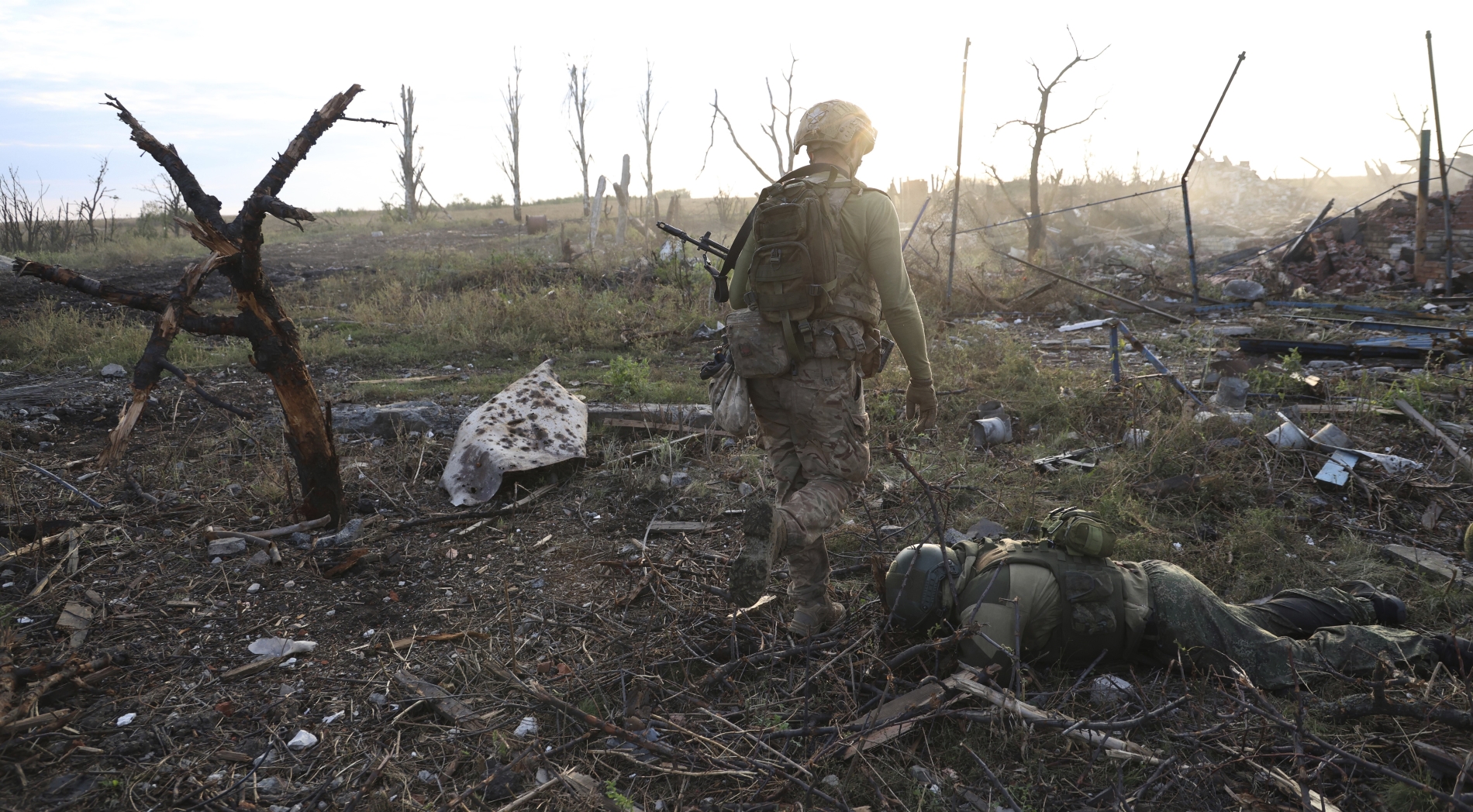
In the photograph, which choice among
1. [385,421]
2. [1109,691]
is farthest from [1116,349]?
[385,421]

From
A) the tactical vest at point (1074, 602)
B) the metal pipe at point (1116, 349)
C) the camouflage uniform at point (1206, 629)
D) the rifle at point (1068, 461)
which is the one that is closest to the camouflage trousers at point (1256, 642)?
the camouflage uniform at point (1206, 629)

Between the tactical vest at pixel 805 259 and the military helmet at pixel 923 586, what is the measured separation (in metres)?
0.81

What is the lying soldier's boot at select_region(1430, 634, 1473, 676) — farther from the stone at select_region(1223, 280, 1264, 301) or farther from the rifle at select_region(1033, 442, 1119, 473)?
the stone at select_region(1223, 280, 1264, 301)

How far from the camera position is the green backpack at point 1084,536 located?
7.78 feet

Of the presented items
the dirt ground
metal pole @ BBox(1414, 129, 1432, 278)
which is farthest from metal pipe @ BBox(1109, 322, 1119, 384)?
metal pole @ BBox(1414, 129, 1432, 278)

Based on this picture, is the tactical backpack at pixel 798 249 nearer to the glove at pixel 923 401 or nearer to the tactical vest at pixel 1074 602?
the glove at pixel 923 401

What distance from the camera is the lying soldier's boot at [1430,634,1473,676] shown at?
2.23 m

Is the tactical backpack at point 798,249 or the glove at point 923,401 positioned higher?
the tactical backpack at point 798,249

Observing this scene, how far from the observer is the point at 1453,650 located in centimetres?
225

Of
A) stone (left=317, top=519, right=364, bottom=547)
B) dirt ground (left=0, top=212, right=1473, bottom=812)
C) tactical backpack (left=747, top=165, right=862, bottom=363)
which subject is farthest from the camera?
stone (left=317, top=519, right=364, bottom=547)

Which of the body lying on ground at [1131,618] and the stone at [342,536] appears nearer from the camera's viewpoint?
the body lying on ground at [1131,618]

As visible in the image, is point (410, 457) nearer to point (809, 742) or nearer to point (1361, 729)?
point (809, 742)

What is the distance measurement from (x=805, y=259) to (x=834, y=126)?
Result: 50 centimetres

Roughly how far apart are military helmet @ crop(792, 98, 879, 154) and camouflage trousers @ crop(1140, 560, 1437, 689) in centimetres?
179
